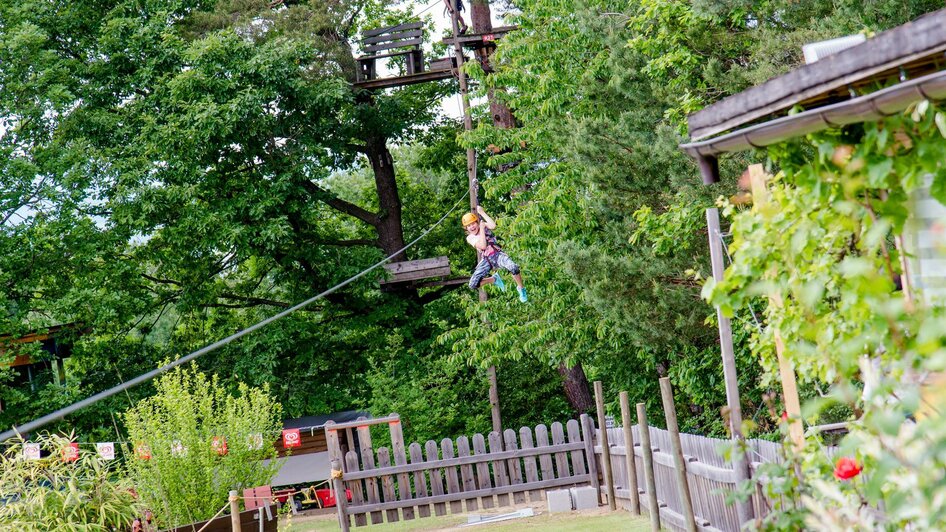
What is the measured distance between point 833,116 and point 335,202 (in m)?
18.3

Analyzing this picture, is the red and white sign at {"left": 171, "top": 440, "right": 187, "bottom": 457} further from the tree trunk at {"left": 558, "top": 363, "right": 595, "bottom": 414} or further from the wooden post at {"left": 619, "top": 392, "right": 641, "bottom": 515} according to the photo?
the tree trunk at {"left": 558, "top": 363, "right": 595, "bottom": 414}

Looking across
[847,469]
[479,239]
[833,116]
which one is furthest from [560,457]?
[833,116]

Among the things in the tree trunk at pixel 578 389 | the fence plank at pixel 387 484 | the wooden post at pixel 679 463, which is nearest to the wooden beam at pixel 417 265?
the tree trunk at pixel 578 389

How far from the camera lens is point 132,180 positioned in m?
18.3

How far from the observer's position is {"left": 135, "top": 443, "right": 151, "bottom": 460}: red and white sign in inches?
432

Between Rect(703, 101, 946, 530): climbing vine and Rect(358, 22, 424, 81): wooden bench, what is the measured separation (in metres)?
15.4

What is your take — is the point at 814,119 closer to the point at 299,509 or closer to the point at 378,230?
the point at 299,509

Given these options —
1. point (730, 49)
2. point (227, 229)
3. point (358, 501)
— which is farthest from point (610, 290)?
point (227, 229)

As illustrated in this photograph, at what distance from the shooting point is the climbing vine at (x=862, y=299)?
109 inches

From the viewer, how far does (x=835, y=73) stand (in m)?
3.75

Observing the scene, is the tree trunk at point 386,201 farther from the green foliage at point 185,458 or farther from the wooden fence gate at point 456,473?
the green foliage at point 185,458

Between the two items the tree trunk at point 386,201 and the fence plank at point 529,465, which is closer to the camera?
the fence plank at point 529,465

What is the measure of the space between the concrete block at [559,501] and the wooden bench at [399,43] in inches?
375

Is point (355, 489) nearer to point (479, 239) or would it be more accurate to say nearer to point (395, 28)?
point (479, 239)
